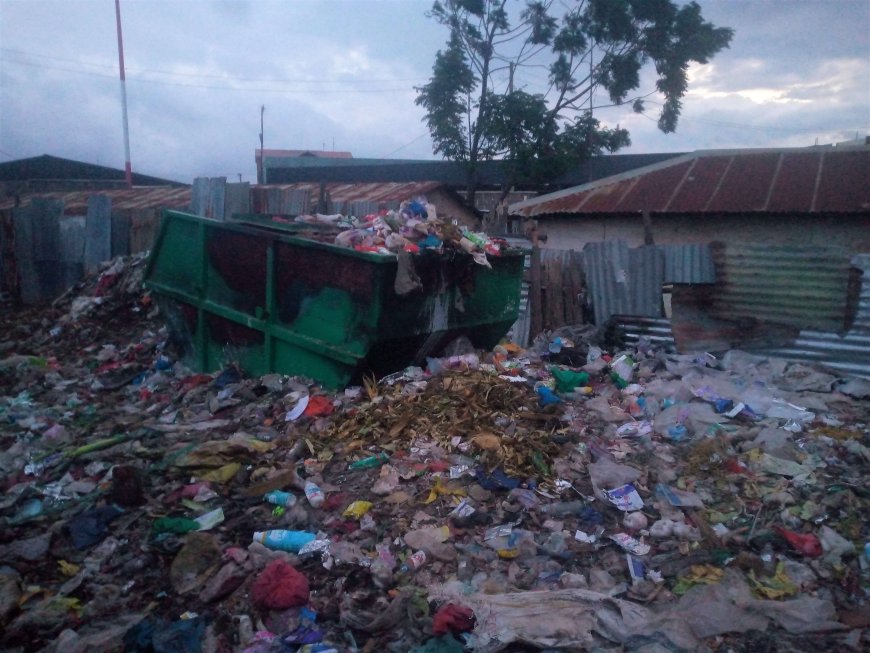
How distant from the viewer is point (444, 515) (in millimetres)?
3572

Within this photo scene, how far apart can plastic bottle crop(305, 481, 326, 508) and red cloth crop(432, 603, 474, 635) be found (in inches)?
44.7

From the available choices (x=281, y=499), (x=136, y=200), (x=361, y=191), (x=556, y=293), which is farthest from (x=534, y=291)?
(x=136, y=200)

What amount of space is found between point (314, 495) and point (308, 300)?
171cm

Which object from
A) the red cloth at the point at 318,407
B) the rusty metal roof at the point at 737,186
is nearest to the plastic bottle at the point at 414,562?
the red cloth at the point at 318,407

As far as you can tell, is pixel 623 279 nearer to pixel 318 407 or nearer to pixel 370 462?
pixel 318 407

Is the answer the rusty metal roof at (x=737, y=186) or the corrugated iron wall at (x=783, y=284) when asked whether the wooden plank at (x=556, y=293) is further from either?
the rusty metal roof at (x=737, y=186)

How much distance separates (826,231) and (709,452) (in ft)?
21.5

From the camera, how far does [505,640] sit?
263cm

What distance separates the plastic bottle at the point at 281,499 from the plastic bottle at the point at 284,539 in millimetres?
304

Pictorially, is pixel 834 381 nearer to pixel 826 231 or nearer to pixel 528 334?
pixel 528 334

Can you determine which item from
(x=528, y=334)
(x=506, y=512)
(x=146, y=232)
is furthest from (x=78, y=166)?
(x=506, y=512)

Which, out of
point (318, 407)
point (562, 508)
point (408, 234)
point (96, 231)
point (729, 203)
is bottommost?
point (562, 508)

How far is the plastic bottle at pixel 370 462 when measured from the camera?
160 inches

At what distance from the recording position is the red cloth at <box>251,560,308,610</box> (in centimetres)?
290
